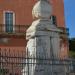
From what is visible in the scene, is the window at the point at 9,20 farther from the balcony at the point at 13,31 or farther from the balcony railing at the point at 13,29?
the balcony at the point at 13,31

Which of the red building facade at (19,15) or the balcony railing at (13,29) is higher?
the red building facade at (19,15)

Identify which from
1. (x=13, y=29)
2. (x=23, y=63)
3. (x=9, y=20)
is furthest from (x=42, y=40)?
(x=9, y=20)

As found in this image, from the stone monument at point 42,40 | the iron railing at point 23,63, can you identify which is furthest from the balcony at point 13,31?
the iron railing at point 23,63

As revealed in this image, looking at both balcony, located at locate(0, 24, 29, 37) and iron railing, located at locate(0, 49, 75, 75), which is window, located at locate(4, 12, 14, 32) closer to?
balcony, located at locate(0, 24, 29, 37)

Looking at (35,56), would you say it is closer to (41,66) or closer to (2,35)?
(41,66)

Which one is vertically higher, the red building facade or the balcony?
the red building facade

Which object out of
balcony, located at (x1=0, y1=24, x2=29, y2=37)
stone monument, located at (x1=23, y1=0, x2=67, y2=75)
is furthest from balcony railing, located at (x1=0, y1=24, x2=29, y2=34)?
stone monument, located at (x1=23, y1=0, x2=67, y2=75)

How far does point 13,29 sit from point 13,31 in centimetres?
72

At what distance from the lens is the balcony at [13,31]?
4688 centimetres

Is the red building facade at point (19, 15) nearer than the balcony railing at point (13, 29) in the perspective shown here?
No

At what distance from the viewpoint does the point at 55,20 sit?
5062 centimetres

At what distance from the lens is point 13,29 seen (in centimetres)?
4847

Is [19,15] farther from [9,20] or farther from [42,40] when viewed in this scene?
[42,40]

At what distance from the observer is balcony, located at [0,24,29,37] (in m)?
A: 46.9
